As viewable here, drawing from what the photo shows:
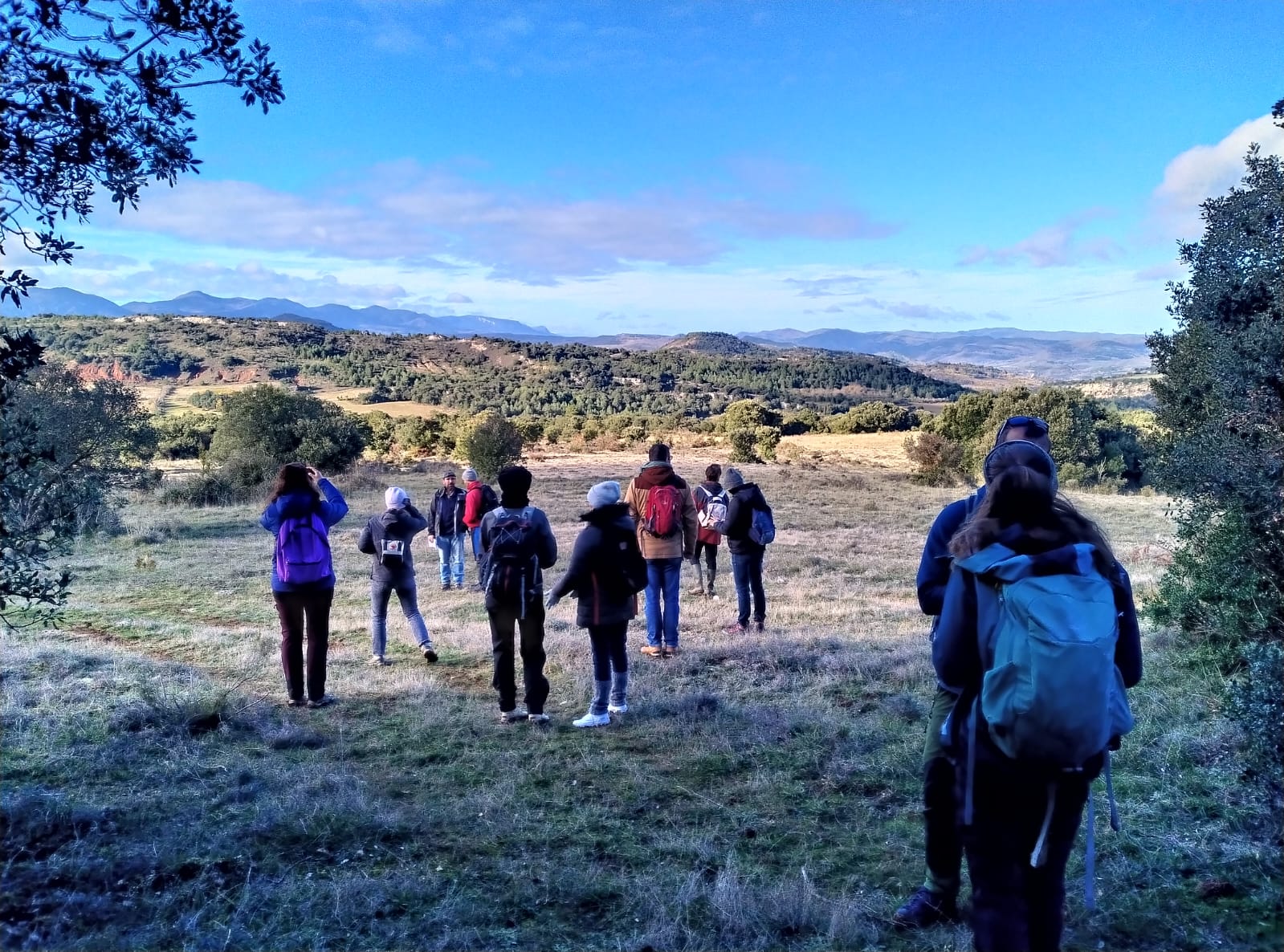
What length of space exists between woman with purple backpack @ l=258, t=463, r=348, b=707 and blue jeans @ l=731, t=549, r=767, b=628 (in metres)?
4.62

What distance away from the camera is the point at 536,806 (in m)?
5.00

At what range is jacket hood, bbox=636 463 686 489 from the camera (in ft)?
29.4

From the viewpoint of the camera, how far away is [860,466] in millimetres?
44188

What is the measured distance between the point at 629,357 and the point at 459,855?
429 feet

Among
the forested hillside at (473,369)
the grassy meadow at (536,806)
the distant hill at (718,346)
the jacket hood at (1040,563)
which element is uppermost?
the distant hill at (718,346)

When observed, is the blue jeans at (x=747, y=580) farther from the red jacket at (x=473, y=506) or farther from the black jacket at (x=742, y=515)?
the red jacket at (x=473, y=506)

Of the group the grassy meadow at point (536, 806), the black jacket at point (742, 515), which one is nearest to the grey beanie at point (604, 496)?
the grassy meadow at point (536, 806)

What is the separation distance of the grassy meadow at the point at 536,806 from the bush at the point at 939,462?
1120 inches

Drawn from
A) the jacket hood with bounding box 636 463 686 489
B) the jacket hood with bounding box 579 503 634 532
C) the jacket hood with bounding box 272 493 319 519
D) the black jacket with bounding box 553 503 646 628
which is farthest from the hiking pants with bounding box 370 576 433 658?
the jacket hood with bounding box 579 503 634 532

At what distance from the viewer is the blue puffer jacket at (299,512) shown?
6.88 metres

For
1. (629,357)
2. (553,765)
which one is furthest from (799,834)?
(629,357)

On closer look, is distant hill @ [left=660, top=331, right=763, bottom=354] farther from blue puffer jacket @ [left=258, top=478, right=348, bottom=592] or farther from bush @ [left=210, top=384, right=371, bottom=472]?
blue puffer jacket @ [left=258, top=478, right=348, bottom=592]

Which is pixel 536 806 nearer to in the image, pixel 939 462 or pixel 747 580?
pixel 747 580

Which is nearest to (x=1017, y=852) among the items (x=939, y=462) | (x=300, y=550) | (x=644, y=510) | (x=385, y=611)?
(x=300, y=550)
